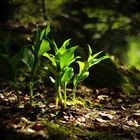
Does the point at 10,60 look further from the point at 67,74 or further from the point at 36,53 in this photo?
the point at 67,74

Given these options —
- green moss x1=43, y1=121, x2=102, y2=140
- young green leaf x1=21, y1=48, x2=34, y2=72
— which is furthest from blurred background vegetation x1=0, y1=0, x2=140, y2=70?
green moss x1=43, y1=121, x2=102, y2=140

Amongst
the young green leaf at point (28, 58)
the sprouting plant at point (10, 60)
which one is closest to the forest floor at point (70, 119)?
the sprouting plant at point (10, 60)

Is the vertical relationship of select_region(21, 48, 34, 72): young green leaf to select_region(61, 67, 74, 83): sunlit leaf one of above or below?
above

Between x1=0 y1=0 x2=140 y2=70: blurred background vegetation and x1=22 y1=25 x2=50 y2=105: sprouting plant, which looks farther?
x1=0 y1=0 x2=140 y2=70: blurred background vegetation

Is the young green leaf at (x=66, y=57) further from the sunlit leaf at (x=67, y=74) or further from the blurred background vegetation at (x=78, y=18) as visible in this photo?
the blurred background vegetation at (x=78, y=18)

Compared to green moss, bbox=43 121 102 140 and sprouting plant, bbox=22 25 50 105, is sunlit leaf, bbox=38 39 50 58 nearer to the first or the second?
sprouting plant, bbox=22 25 50 105

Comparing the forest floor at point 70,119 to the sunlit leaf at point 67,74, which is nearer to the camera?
the forest floor at point 70,119
